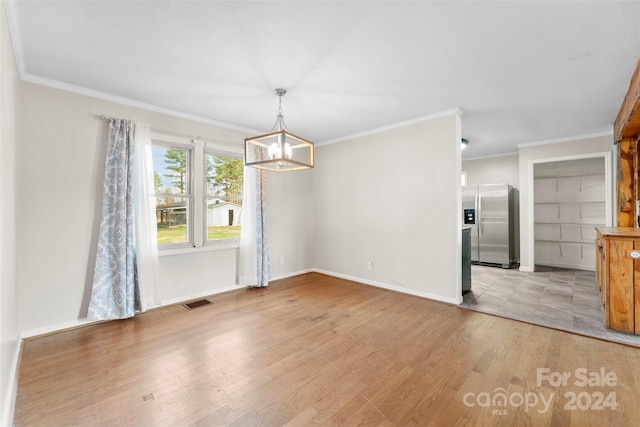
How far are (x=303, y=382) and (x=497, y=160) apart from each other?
6764mm

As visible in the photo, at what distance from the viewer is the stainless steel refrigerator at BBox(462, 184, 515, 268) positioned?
5.90 metres

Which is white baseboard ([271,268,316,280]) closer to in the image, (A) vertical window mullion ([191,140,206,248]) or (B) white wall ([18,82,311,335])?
(A) vertical window mullion ([191,140,206,248])

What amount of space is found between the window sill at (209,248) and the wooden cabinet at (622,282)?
4634mm

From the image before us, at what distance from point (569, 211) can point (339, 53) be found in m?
6.51

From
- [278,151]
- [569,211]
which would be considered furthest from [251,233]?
[569,211]

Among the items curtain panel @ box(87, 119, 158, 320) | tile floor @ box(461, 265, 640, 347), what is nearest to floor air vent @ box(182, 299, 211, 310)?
curtain panel @ box(87, 119, 158, 320)

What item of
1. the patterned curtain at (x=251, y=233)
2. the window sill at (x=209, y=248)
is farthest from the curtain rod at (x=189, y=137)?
the window sill at (x=209, y=248)

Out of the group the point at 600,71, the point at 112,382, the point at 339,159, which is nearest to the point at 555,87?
the point at 600,71

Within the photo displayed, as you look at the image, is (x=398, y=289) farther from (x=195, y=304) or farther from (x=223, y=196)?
(x=223, y=196)

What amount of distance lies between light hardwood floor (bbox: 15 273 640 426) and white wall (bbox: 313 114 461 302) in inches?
34.6

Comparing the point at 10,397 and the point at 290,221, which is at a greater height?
the point at 290,221

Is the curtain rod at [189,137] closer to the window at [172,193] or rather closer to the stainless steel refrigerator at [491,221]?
the window at [172,193]

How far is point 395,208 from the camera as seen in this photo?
4414 millimetres

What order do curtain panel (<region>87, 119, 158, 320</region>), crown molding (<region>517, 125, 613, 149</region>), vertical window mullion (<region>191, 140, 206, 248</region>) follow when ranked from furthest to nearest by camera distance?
crown molding (<region>517, 125, 613, 149</region>) → vertical window mullion (<region>191, 140, 206, 248</region>) → curtain panel (<region>87, 119, 158, 320</region>)
